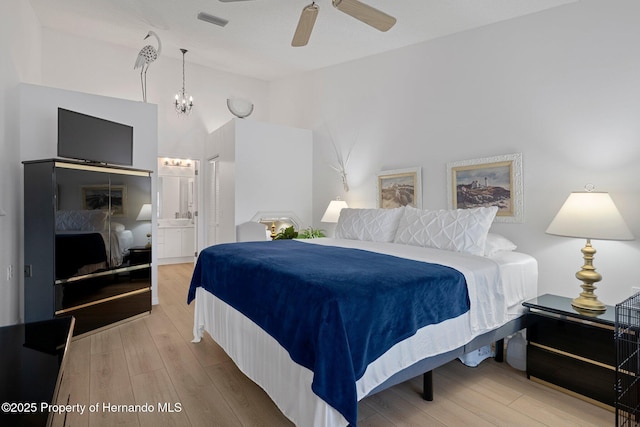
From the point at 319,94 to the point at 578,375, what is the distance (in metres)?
4.77

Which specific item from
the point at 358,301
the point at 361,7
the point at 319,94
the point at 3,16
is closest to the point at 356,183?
the point at 319,94

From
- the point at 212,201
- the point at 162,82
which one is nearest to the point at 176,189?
the point at 212,201

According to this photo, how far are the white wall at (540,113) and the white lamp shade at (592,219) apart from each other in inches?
13.7

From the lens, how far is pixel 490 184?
3.18 m

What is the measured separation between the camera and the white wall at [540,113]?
2.42m

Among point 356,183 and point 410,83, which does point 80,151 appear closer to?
point 356,183

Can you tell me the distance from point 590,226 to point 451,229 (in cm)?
91

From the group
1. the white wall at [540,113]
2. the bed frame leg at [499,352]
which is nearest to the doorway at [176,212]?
the white wall at [540,113]

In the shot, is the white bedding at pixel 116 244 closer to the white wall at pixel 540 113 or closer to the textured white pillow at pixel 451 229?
the textured white pillow at pixel 451 229

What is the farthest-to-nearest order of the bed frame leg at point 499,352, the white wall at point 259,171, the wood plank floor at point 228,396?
the white wall at point 259,171 → the bed frame leg at point 499,352 → the wood plank floor at point 228,396

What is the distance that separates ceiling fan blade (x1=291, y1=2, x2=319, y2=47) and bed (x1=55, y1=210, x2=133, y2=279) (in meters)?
2.48

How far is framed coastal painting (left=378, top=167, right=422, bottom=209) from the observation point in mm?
3865

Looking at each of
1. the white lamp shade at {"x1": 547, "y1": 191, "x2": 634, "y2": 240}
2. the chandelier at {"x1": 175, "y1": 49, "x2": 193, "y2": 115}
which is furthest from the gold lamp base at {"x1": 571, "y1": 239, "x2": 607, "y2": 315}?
the chandelier at {"x1": 175, "y1": 49, "x2": 193, "y2": 115}

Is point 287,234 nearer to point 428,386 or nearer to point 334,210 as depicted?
point 334,210
